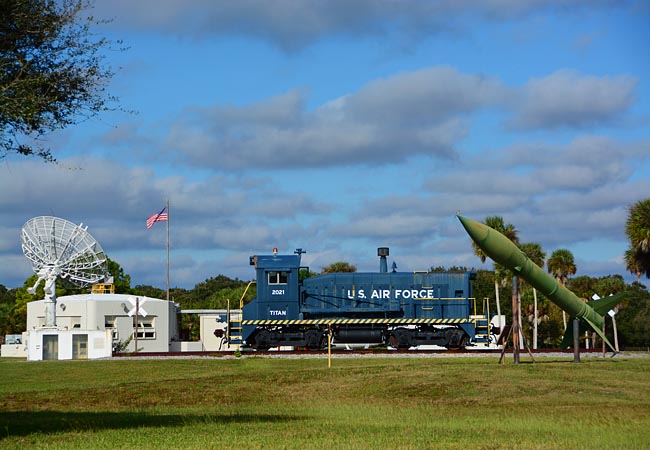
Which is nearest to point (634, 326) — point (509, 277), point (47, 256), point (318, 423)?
point (509, 277)

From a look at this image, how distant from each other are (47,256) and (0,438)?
171ft

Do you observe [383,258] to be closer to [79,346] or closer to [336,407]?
[79,346]

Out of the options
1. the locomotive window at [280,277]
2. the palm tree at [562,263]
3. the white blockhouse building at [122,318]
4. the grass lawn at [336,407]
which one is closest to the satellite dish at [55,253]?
the white blockhouse building at [122,318]

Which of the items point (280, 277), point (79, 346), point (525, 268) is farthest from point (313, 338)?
point (525, 268)

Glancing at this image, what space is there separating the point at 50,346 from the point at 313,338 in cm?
2061

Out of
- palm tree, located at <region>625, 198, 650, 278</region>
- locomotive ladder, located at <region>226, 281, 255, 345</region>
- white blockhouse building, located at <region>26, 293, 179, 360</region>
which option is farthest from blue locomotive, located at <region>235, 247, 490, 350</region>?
white blockhouse building, located at <region>26, 293, 179, 360</region>

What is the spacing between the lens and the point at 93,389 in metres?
30.5

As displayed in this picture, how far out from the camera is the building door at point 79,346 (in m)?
60.7

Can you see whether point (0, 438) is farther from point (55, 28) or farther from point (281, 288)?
point (281, 288)

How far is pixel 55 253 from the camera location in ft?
223

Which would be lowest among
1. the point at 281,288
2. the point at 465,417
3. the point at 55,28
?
the point at 465,417

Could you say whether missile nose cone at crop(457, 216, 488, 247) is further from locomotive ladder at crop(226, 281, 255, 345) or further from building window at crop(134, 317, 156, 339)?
building window at crop(134, 317, 156, 339)

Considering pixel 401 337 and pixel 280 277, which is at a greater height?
pixel 280 277

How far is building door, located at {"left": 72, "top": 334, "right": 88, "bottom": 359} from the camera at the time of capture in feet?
199
